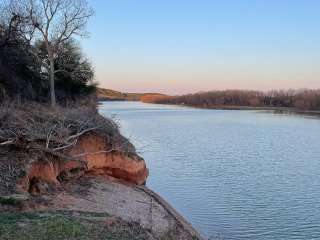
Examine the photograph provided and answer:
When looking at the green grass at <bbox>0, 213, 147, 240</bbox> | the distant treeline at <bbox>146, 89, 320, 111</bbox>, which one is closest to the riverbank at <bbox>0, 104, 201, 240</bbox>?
the green grass at <bbox>0, 213, 147, 240</bbox>

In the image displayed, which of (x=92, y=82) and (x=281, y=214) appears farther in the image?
(x=92, y=82)

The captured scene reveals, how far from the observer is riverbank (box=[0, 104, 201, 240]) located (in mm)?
9711

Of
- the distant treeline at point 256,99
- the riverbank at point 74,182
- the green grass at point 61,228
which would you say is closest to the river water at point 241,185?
the riverbank at point 74,182

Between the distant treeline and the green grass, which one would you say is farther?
the distant treeline

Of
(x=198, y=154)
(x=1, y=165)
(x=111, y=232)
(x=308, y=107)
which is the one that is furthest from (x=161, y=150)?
(x=308, y=107)

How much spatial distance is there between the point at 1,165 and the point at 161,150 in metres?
22.2

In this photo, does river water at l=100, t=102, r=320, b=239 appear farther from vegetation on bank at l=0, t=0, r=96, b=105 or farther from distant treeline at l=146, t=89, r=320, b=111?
distant treeline at l=146, t=89, r=320, b=111

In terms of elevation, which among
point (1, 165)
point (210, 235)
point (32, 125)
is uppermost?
point (32, 125)

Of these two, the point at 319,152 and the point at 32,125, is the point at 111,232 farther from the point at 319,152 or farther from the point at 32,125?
the point at 319,152

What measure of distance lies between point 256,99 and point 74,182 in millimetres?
144686

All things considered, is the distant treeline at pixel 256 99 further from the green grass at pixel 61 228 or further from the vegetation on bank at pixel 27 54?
the green grass at pixel 61 228

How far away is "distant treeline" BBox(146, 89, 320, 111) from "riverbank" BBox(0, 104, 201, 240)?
103276mm

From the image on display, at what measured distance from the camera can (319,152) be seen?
3384cm

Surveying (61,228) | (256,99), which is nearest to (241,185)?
(61,228)
